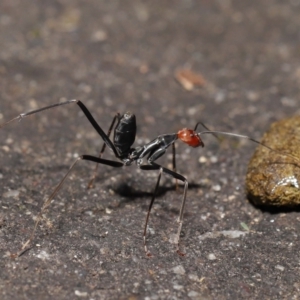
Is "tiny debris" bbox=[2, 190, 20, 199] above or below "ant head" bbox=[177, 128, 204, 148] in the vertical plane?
below

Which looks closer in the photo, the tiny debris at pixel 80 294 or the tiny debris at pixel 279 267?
the tiny debris at pixel 80 294

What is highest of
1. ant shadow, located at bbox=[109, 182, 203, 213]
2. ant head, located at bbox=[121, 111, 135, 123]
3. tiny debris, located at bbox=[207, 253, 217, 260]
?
ant head, located at bbox=[121, 111, 135, 123]

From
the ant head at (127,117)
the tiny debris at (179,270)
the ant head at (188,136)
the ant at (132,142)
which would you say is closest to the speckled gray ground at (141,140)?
the tiny debris at (179,270)

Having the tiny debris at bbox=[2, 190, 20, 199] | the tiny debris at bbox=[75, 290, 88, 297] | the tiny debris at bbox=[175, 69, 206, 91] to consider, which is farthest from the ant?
the tiny debris at bbox=[175, 69, 206, 91]

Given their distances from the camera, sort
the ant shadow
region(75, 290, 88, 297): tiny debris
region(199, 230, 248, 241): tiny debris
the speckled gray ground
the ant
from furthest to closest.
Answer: the ant shadow, region(199, 230, 248, 241): tiny debris, the ant, the speckled gray ground, region(75, 290, 88, 297): tiny debris

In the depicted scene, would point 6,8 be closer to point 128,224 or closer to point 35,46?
point 35,46

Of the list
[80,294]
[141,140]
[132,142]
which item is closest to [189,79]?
[141,140]

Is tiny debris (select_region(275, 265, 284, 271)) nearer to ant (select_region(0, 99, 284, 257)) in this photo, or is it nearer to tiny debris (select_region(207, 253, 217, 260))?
tiny debris (select_region(207, 253, 217, 260))

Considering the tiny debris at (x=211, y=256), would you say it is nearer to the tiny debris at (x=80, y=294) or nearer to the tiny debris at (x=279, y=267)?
the tiny debris at (x=279, y=267)
